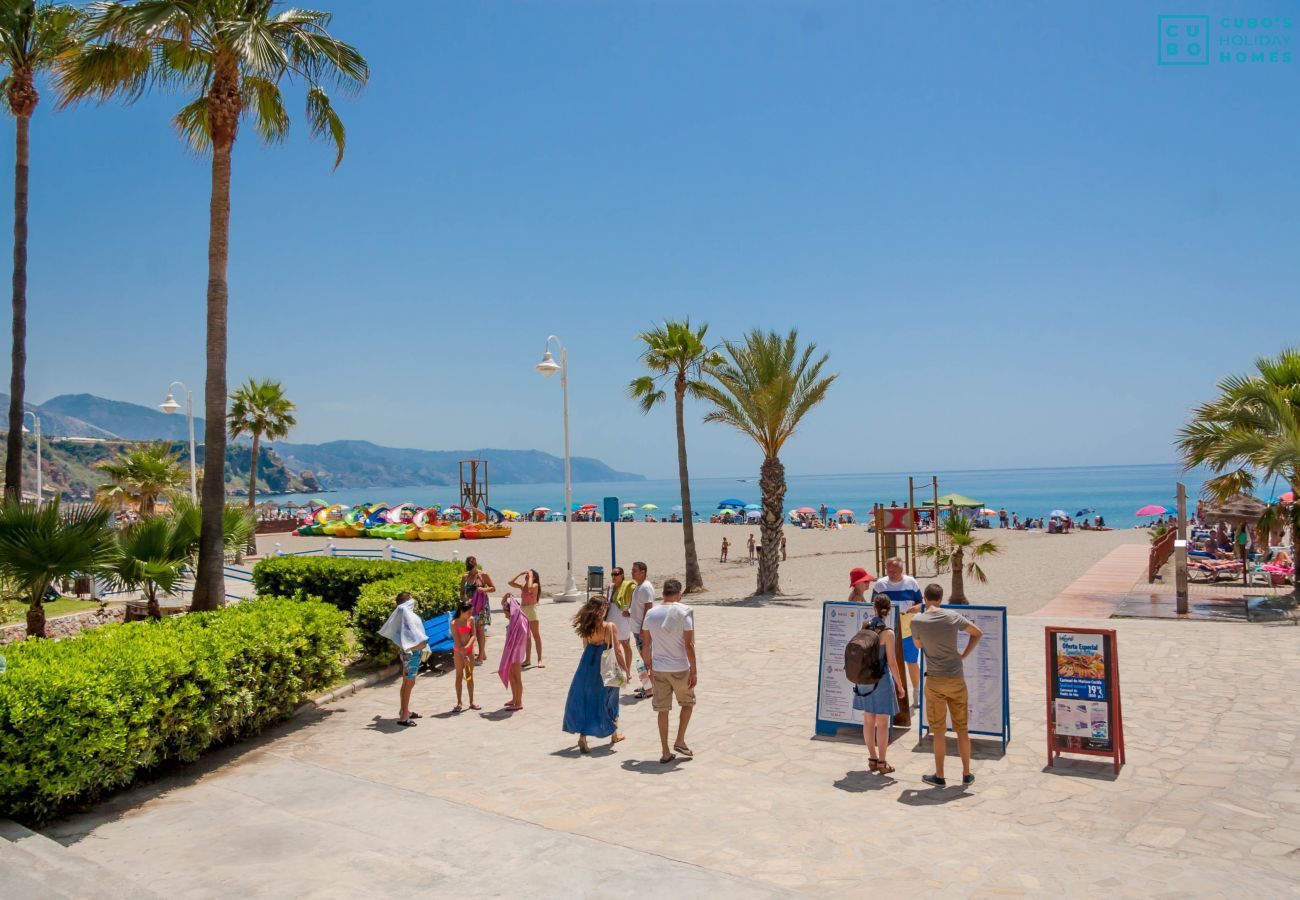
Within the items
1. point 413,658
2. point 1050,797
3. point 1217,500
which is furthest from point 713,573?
point 1050,797

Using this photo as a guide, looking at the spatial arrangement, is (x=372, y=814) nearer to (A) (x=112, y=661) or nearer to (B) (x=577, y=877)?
(B) (x=577, y=877)

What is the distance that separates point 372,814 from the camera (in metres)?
6.21

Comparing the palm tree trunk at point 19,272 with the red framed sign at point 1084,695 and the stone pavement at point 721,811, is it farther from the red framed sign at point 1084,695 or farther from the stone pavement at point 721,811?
the red framed sign at point 1084,695

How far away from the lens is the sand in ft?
73.7

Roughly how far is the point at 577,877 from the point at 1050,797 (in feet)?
12.4

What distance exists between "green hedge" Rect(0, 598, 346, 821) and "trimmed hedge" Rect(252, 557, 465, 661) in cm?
175

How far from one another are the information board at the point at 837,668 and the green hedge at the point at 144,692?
18.1 ft

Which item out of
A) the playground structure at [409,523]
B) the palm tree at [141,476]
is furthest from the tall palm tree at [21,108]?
the playground structure at [409,523]

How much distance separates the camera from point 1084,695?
23.2ft

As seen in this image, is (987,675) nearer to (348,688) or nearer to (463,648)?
(463,648)

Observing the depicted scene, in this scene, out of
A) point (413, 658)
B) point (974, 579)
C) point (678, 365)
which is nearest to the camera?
point (413, 658)

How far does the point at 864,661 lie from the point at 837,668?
4.26 ft

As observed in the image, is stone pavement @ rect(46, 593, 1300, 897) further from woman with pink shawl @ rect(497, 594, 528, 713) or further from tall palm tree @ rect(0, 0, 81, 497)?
tall palm tree @ rect(0, 0, 81, 497)

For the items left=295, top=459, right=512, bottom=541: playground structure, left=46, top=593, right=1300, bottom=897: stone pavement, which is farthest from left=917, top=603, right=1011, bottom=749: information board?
left=295, top=459, right=512, bottom=541: playground structure
